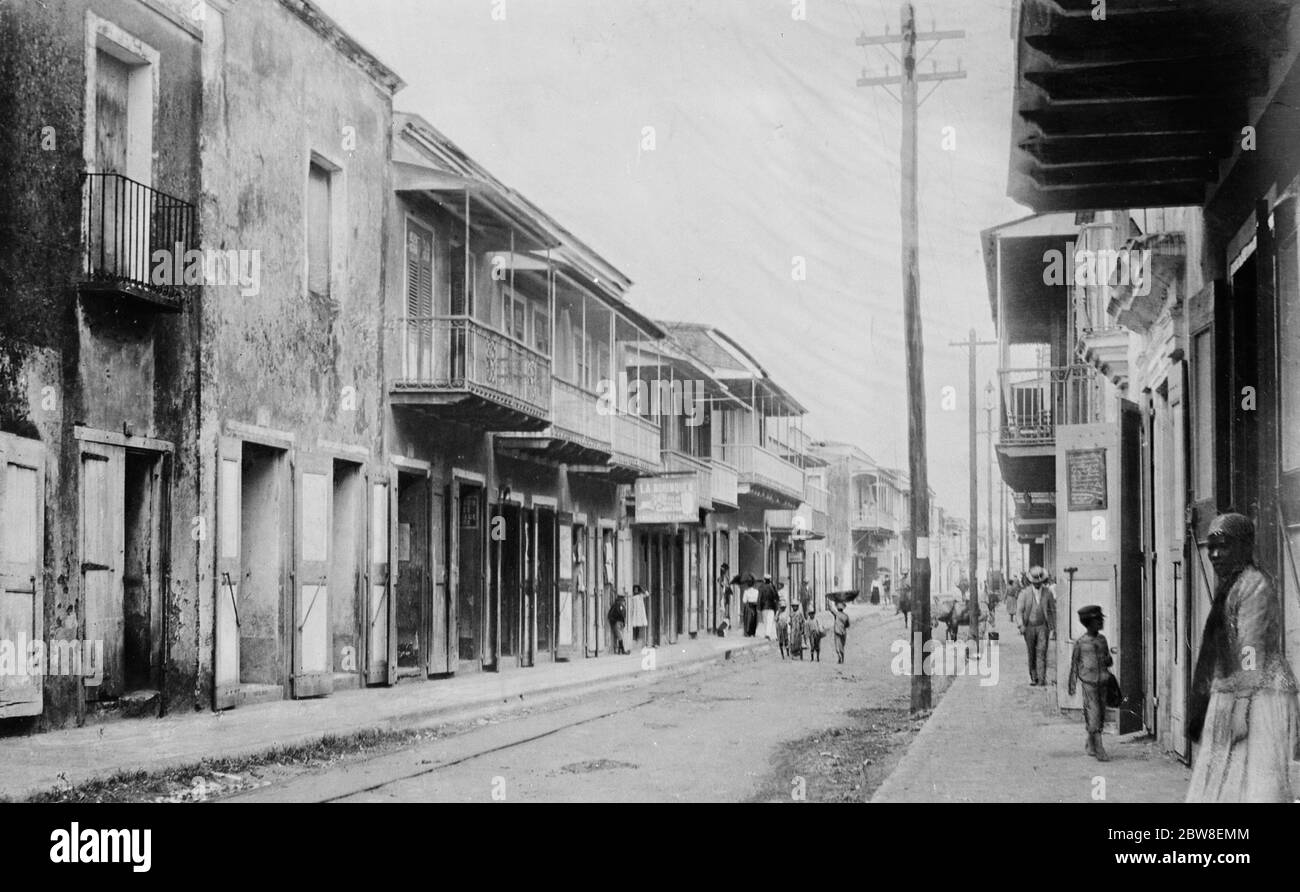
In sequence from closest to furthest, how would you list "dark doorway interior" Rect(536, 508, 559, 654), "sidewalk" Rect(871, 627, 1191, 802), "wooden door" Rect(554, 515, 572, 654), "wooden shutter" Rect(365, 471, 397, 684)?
1. "sidewalk" Rect(871, 627, 1191, 802)
2. "wooden shutter" Rect(365, 471, 397, 684)
3. "dark doorway interior" Rect(536, 508, 559, 654)
4. "wooden door" Rect(554, 515, 572, 654)

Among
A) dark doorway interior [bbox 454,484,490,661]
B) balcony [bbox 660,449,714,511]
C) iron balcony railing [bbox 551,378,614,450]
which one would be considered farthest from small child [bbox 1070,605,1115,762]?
balcony [bbox 660,449,714,511]

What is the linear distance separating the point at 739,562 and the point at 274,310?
33263 mm

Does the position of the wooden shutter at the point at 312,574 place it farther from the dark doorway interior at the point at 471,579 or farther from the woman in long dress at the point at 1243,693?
the woman in long dress at the point at 1243,693

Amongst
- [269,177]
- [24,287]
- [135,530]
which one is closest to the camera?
[24,287]

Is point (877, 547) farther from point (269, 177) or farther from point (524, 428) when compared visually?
point (269, 177)

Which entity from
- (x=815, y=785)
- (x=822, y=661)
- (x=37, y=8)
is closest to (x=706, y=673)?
(x=822, y=661)

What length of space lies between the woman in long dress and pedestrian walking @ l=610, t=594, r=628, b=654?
23.3 meters

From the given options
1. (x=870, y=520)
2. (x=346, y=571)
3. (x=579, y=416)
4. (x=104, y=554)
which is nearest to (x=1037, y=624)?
(x=579, y=416)

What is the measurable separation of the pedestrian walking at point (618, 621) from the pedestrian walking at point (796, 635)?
3272 mm

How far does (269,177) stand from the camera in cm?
1652

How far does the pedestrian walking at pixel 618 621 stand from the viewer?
29.5m

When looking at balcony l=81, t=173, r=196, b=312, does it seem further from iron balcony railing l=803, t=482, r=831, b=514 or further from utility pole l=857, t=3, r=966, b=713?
iron balcony railing l=803, t=482, r=831, b=514

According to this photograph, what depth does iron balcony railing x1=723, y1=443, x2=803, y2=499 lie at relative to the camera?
138 ft

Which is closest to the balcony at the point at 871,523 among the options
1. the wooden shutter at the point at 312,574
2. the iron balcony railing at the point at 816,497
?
the iron balcony railing at the point at 816,497
